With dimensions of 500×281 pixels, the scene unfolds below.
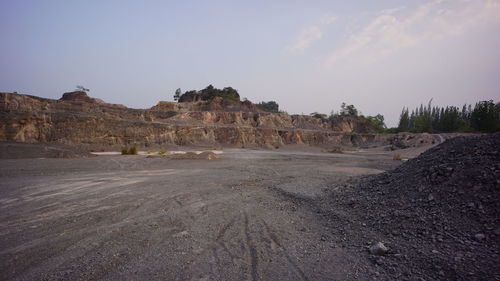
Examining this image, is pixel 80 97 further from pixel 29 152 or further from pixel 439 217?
pixel 439 217

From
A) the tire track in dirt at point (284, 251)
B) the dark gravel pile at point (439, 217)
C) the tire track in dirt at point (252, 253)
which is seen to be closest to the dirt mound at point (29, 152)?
the tire track in dirt at point (252, 253)

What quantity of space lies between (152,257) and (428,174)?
6.20m

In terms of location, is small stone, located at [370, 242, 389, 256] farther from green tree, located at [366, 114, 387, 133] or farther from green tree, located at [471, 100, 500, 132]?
green tree, located at [366, 114, 387, 133]

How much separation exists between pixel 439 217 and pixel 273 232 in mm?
2959

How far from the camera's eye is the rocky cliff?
2310 cm

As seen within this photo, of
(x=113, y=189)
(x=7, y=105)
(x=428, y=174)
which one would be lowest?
(x=113, y=189)

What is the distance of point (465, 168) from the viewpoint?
4566mm

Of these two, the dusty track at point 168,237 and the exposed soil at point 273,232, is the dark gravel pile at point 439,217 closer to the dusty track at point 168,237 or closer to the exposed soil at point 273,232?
the exposed soil at point 273,232

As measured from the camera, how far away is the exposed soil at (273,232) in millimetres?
2844

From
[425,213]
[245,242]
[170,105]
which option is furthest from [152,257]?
[170,105]

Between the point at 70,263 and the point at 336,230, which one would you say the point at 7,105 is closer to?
the point at 70,263

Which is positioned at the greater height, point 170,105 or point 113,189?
point 170,105

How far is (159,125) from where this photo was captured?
31875 mm

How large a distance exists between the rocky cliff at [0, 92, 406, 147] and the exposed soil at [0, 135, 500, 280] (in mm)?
22407
